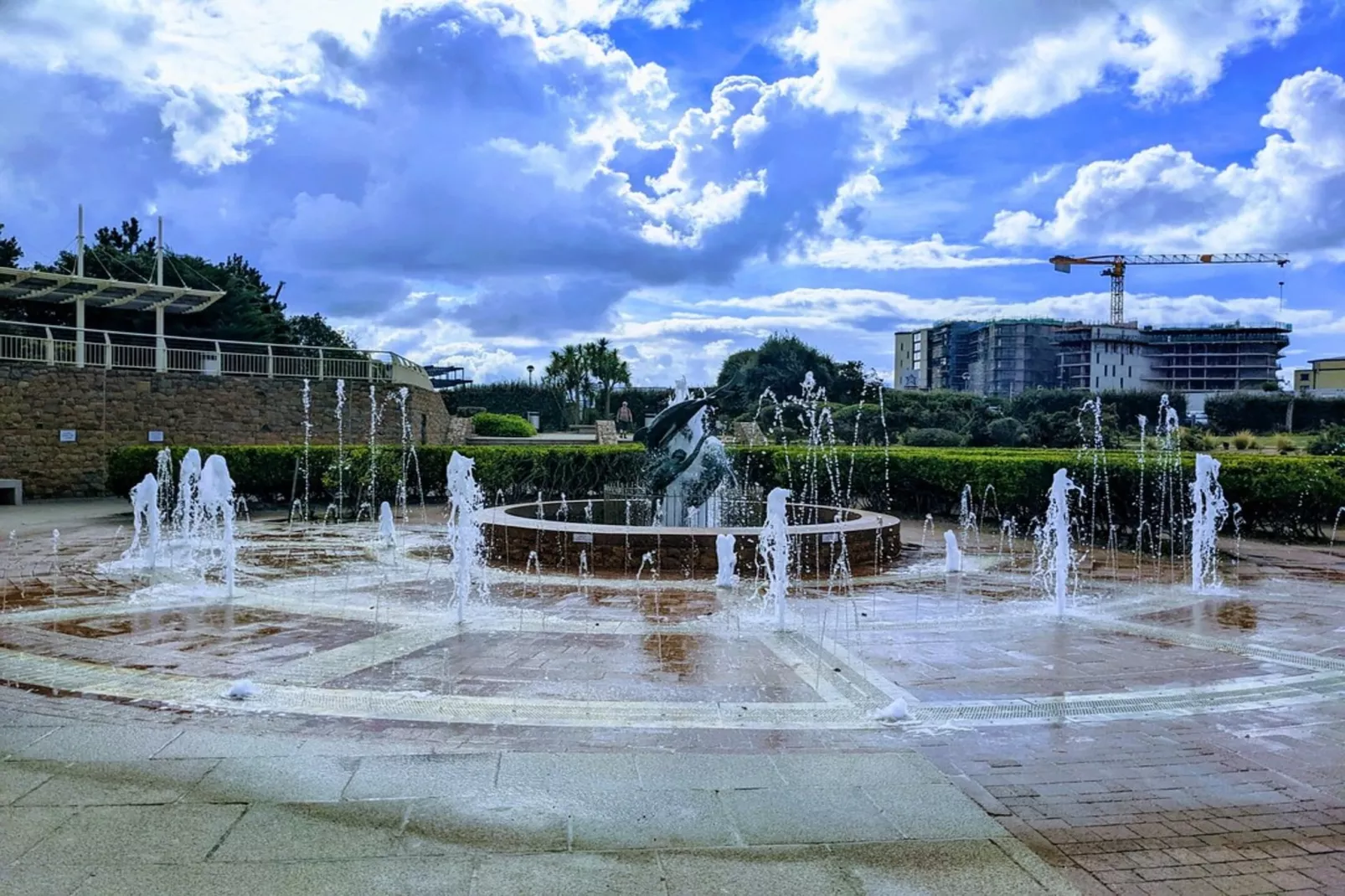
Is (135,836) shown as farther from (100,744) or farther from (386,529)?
(386,529)

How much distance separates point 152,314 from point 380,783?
37.6 meters

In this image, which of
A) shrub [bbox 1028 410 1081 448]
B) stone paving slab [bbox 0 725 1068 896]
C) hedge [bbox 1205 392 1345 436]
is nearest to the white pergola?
stone paving slab [bbox 0 725 1068 896]

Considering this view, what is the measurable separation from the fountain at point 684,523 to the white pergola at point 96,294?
60.8 ft

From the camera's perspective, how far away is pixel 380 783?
170 inches

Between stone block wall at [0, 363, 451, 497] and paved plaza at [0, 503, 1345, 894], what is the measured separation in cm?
1811

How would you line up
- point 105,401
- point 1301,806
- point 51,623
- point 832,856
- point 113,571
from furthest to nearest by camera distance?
Result: point 105,401 < point 113,571 < point 51,623 < point 1301,806 < point 832,856

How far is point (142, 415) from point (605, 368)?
38.9m

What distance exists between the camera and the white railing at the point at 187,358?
82.4 feet

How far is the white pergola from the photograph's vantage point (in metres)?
27.1

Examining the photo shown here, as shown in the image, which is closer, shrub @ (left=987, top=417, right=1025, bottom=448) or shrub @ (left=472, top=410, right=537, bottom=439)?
shrub @ (left=987, top=417, right=1025, bottom=448)

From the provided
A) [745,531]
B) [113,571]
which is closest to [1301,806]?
[745,531]

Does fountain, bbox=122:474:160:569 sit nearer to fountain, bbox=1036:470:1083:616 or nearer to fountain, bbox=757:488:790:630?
fountain, bbox=757:488:790:630

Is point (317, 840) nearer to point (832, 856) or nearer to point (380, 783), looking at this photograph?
point (380, 783)

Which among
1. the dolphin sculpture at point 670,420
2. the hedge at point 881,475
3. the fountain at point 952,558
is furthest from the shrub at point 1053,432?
the fountain at point 952,558
